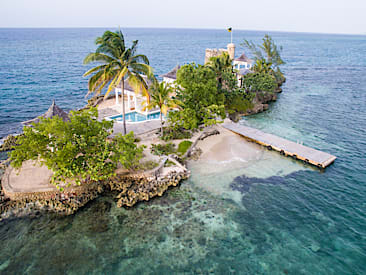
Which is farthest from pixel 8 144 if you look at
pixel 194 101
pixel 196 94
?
pixel 196 94

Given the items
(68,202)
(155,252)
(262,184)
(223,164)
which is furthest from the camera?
(223,164)

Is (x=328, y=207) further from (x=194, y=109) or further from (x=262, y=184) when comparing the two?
(x=194, y=109)

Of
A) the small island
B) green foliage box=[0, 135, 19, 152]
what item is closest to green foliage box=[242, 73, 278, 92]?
the small island

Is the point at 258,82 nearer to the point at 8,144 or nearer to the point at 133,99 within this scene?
the point at 133,99

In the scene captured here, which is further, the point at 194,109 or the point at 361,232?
the point at 194,109

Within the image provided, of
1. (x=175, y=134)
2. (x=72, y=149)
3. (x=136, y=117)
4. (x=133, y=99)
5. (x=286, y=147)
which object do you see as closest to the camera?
(x=72, y=149)

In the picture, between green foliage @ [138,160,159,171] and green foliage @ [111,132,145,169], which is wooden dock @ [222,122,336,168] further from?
green foliage @ [111,132,145,169]

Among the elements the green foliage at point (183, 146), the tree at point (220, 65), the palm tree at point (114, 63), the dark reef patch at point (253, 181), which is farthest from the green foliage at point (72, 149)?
the tree at point (220, 65)

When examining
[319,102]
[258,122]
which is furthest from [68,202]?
[319,102]
